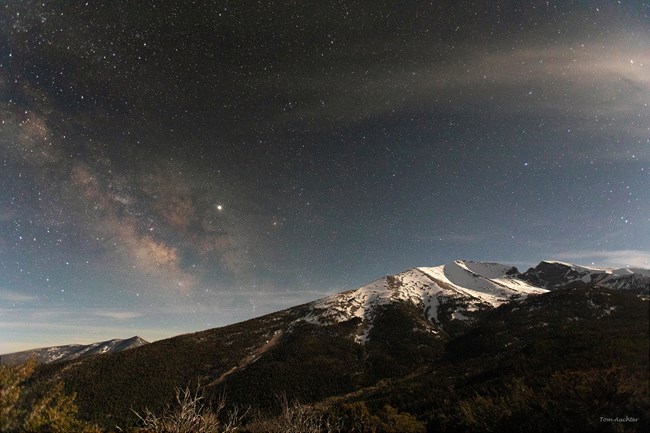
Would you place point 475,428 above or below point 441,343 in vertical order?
above

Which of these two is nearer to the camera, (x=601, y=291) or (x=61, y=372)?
(x=61, y=372)

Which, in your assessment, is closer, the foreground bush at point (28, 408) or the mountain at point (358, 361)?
the foreground bush at point (28, 408)

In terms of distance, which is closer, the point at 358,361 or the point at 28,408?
the point at 28,408

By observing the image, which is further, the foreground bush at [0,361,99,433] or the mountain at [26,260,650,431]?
the mountain at [26,260,650,431]

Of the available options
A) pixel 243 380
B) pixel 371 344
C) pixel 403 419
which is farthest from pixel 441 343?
pixel 403 419

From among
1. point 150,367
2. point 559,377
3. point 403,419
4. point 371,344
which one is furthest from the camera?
point 371,344

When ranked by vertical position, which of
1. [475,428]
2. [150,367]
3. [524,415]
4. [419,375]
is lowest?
[419,375]

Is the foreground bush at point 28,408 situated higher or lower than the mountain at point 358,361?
higher

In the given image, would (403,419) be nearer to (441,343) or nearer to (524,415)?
(524,415)

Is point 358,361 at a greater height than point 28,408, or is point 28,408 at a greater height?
point 28,408

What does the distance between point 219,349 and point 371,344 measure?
74.8 m

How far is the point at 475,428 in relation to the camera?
28656 millimetres

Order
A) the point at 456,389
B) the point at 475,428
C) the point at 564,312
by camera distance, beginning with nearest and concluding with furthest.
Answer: the point at 475,428 → the point at 456,389 → the point at 564,312

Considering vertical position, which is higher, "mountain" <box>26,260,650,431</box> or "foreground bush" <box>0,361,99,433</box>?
"foreground bush" <box>0,361,99,433</box>
